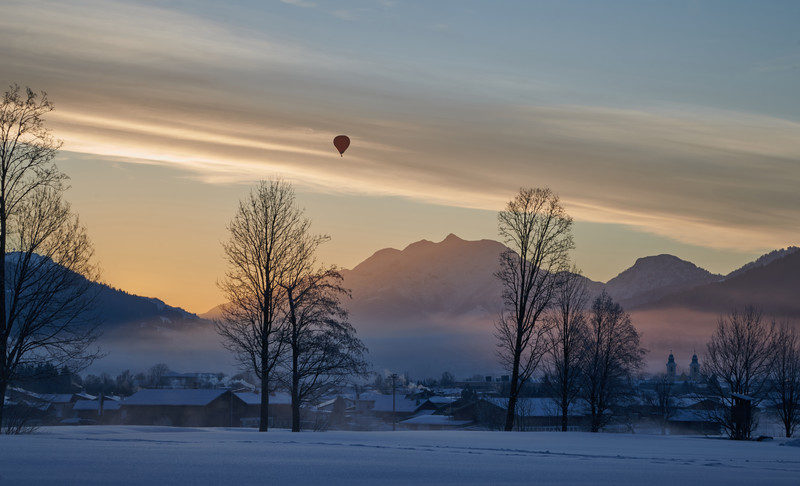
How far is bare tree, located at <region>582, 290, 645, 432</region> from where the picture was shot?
65.4 m

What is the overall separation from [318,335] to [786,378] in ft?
149

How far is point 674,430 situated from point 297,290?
7415cm

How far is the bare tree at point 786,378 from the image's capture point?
64.5 m

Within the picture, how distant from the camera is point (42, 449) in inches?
712

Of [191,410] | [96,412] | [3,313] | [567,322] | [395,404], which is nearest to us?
[3,313]

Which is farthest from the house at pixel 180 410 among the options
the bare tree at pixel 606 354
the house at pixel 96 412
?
the bare tree at pixel 606 354

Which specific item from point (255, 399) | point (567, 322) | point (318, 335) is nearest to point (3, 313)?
point (318, 335)

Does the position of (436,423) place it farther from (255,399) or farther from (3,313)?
(3,313)

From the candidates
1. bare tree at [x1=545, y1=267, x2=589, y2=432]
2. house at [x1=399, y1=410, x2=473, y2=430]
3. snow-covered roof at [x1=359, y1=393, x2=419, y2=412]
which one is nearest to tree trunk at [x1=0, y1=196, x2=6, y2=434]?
bare tree at [x1=545, y1=267, x2=589, y2=432]

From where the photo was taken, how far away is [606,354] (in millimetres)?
65812

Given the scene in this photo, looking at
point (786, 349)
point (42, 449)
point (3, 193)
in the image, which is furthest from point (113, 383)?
point (42, 449)

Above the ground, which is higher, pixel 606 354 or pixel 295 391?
pixel 606 354

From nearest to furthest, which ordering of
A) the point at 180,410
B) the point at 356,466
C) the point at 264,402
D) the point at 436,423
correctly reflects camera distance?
1. the point at 356,466
2. the point at 264,402
3. the point at 180,410
4. the point at 436,423

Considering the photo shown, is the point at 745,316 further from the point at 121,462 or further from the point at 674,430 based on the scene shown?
the point at 121,462
